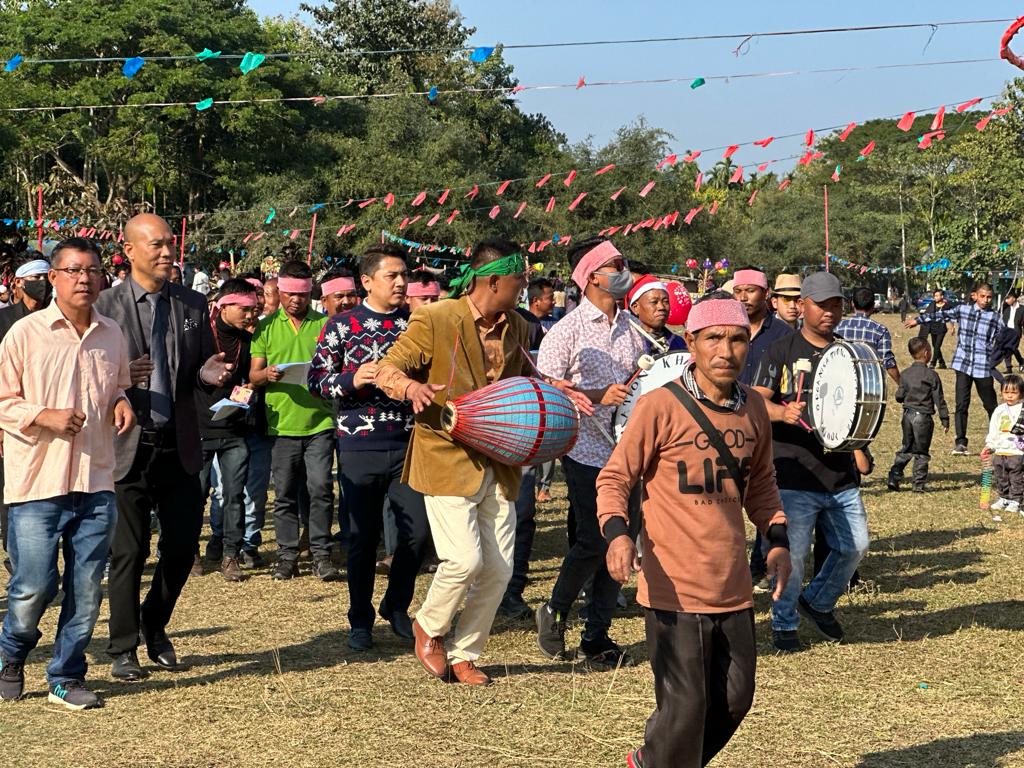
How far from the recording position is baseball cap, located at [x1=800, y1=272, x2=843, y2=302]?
737 cm

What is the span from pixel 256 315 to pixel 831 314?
4.60 m

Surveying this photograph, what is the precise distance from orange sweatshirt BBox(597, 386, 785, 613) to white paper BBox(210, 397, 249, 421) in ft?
16.1

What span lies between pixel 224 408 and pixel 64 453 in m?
3.29

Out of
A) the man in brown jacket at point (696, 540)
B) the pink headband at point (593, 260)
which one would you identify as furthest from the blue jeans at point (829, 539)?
the man in brown jacket at point (696, 540)

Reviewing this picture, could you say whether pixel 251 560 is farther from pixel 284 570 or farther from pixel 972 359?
pixel 972 359

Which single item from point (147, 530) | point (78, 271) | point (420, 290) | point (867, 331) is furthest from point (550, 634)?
point (867, 331)

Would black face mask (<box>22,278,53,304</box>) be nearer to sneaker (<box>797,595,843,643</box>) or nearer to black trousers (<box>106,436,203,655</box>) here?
black trousers (<box>106,436,203,655</box>)

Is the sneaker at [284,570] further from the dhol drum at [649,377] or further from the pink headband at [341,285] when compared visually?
the dhol drum at [649,377]

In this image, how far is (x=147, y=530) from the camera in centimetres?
682

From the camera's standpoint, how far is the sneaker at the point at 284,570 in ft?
31.3

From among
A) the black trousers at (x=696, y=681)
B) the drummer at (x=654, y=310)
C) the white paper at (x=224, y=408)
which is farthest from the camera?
the white paper at (x=224, y=408)

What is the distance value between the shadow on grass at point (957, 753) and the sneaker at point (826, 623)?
1724mm

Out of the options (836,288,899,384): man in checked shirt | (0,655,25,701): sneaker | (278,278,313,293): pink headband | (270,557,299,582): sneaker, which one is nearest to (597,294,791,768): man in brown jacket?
(0,655,25,701): sneaker

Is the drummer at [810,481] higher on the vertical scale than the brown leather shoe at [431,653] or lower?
higher
